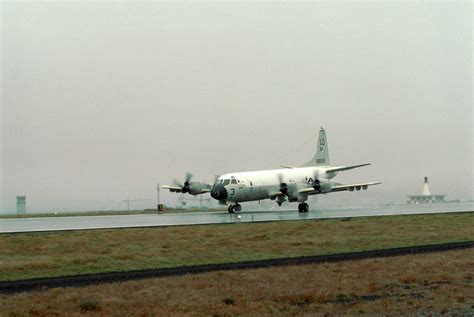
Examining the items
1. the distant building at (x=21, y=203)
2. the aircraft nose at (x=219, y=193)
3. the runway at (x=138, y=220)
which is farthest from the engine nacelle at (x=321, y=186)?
the distant building at (x=21, y=203)

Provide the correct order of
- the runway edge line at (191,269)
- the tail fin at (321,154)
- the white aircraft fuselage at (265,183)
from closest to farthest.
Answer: the runway edge line at (191,269), the white aircraft fuselage at (265,183), the tail fin at (321,154)

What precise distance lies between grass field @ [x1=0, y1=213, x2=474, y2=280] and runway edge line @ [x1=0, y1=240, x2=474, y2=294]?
174 cm

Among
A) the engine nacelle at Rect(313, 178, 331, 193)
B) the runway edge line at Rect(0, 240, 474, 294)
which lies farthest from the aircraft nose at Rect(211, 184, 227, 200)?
the runway edge line at Rect(0, 240, 474, 294)

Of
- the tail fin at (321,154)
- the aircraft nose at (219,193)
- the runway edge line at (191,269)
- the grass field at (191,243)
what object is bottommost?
the runway edge line at (191,269)

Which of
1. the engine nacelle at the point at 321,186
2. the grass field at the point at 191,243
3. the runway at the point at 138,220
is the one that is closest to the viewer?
the grass field at the point at 191,243

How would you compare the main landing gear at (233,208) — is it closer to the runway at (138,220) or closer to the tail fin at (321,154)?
the runway at (138,220)

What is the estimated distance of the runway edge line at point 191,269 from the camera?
2681 cm

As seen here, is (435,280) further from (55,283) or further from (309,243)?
(55,283)

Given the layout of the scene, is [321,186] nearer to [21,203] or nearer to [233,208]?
[233,208]

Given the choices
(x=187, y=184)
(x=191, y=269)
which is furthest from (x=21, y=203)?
(x=191, y=269)

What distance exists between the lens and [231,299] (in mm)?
23891

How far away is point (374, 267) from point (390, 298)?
7839 millimetres

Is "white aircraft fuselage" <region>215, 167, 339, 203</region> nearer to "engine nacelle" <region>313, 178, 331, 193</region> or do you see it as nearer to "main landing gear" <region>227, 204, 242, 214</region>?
"engine nacelle" <region>313, 178, 331, 193</region>

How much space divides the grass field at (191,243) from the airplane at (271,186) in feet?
62.2
